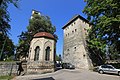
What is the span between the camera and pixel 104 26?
21828 mm

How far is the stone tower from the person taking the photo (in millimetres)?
32156

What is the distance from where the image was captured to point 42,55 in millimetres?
22453

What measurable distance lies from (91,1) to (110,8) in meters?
4.98

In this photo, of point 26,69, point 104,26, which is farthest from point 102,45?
point 26,69

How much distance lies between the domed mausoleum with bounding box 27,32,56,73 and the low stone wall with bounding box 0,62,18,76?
2492 mm

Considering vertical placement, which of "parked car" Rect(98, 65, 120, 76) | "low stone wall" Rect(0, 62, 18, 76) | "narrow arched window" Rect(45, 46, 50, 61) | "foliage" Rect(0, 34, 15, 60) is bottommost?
"parked car" Rect(98, 65, 120, 76)

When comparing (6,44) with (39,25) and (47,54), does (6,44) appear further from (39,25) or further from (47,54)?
(47,54)

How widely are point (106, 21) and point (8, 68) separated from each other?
17.9 metres

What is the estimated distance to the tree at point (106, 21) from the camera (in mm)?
21256

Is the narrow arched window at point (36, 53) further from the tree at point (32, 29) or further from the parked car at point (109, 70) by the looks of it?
the tree at point (32, 29)

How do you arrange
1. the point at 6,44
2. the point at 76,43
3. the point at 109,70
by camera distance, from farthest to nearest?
the point at 6,44, the point at 76,43, the point at 109,70

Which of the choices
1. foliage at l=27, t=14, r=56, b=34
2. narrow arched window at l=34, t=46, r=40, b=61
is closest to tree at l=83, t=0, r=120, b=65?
narrow arched window at l=34, t=46, r=40, b=61

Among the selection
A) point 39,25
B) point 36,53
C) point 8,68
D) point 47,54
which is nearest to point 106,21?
point 47,54

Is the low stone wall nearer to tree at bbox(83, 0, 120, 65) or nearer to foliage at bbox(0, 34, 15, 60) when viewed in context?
foliage at bbox(0, 34, 15, 60)
